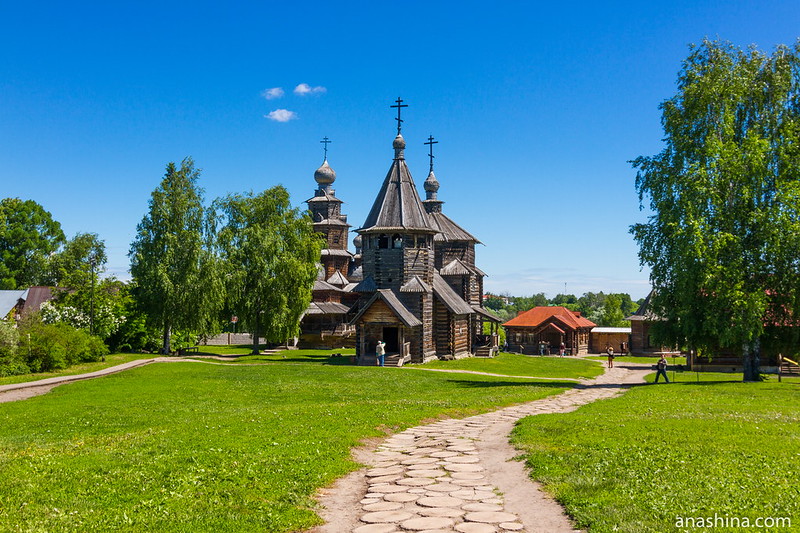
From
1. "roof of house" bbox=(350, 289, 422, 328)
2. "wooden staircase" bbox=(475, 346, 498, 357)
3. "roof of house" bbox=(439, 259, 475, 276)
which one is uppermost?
"roof of house" bbox=(439, 259, 475, 276)

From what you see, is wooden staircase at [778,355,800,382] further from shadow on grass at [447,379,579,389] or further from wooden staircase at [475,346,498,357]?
wooden staircase at [475,346,498,357]

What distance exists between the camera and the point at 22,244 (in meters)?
74.1

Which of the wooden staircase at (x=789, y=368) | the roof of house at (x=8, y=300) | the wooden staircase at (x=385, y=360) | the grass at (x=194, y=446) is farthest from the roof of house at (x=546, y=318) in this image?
the roof of house at (x=8, y=300)

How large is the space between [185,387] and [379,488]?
59.8 feet

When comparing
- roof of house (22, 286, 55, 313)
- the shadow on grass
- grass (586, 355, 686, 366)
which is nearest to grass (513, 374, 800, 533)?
the shadow on grass

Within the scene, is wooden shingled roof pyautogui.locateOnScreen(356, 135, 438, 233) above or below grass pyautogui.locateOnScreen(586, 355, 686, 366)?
above

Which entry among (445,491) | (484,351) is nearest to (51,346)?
(484,351)

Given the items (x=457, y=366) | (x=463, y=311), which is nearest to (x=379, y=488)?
(x=457, y=366)

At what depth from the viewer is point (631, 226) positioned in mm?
31578

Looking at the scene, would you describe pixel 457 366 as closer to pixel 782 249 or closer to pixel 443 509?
pixel 782 249

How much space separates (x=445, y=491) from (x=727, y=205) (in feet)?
81.8

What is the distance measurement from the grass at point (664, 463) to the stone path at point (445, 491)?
510 mm

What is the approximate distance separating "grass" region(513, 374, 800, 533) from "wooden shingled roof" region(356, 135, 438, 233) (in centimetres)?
2596

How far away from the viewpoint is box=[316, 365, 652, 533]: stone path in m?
8.32
